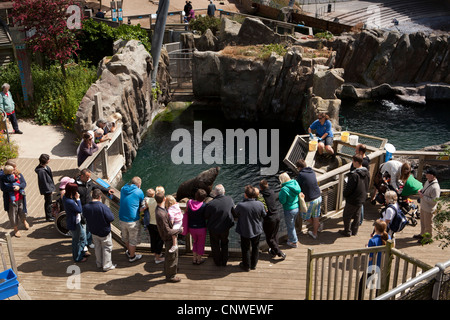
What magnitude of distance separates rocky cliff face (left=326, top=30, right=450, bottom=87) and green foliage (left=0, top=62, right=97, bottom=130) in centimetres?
1511

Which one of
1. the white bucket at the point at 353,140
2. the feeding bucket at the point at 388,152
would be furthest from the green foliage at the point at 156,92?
the feeding bucket at the point at 388,152

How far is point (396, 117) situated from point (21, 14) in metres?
17.5

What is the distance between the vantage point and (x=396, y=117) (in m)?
25.7

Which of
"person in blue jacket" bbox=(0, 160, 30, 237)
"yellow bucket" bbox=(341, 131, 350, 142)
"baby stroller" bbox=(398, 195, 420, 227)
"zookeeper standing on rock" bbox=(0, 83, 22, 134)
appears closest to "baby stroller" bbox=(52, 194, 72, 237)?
"person in blue jacket" bbox=(0, 160, 30, 237)

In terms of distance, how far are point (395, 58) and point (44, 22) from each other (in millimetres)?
19450

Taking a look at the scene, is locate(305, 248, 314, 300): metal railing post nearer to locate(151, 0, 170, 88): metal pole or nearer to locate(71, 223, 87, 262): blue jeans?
locate(71, 223, 87, 262): blue jeans

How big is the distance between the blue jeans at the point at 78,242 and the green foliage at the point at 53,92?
7894mm

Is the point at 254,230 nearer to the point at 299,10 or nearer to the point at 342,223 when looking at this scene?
the point at 342,223

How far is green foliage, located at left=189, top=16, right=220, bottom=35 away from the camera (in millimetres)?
30047

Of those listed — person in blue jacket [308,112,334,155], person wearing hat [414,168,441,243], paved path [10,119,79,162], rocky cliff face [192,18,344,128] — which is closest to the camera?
person wearing hat [414,168,441,243]

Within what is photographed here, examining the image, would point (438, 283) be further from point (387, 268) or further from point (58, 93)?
point (58, 93)

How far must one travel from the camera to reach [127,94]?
18.1m

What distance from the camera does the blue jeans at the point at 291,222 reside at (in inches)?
384
